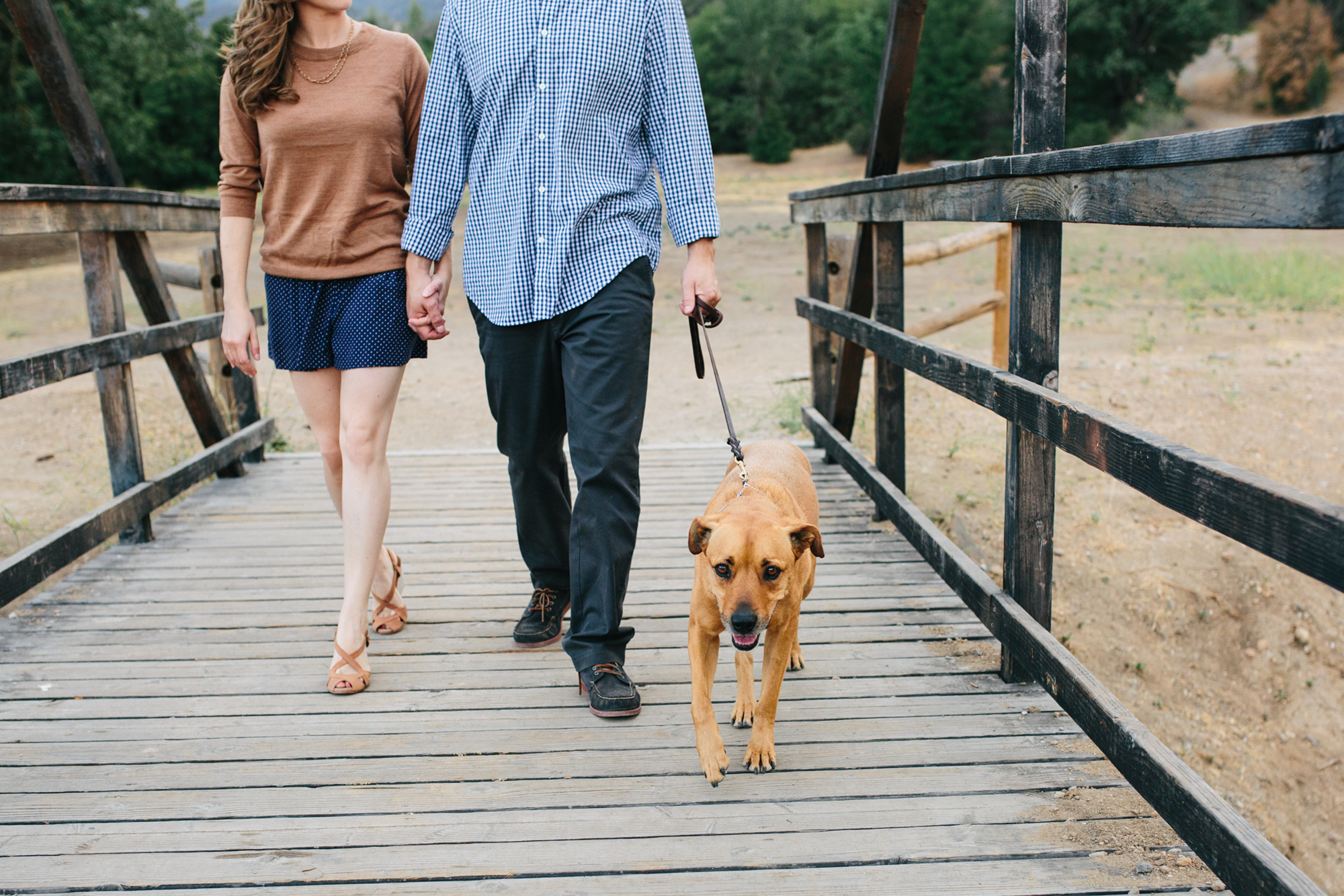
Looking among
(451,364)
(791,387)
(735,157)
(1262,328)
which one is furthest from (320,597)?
(735,157)

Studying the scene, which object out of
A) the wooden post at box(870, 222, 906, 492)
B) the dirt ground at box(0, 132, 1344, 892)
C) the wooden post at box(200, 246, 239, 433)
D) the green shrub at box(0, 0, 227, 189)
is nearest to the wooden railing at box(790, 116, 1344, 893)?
the wooden post at box(870, 222, 906, 492)

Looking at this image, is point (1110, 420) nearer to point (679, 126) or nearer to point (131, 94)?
point (679, 126)

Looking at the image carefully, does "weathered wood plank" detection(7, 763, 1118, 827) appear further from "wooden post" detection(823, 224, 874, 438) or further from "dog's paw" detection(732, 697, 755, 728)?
"wooden post" detection(823, 224, 874, 438)

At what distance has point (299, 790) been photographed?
263 cm

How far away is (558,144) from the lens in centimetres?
283

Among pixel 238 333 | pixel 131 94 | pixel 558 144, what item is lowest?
pixel 238 333

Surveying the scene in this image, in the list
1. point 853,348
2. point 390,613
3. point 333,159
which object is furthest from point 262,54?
point 853,348

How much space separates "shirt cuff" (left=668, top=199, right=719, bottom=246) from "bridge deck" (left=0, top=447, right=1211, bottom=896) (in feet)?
4.47

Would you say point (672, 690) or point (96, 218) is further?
point (96, 218)

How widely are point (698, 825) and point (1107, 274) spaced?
15614 millimetres

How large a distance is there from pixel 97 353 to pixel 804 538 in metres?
3.13

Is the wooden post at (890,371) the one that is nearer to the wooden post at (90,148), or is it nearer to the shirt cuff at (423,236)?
the shirt cuff at (423,236)

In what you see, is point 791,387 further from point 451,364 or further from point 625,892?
point 625,892

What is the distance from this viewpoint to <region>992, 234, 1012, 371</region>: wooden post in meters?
7.52
